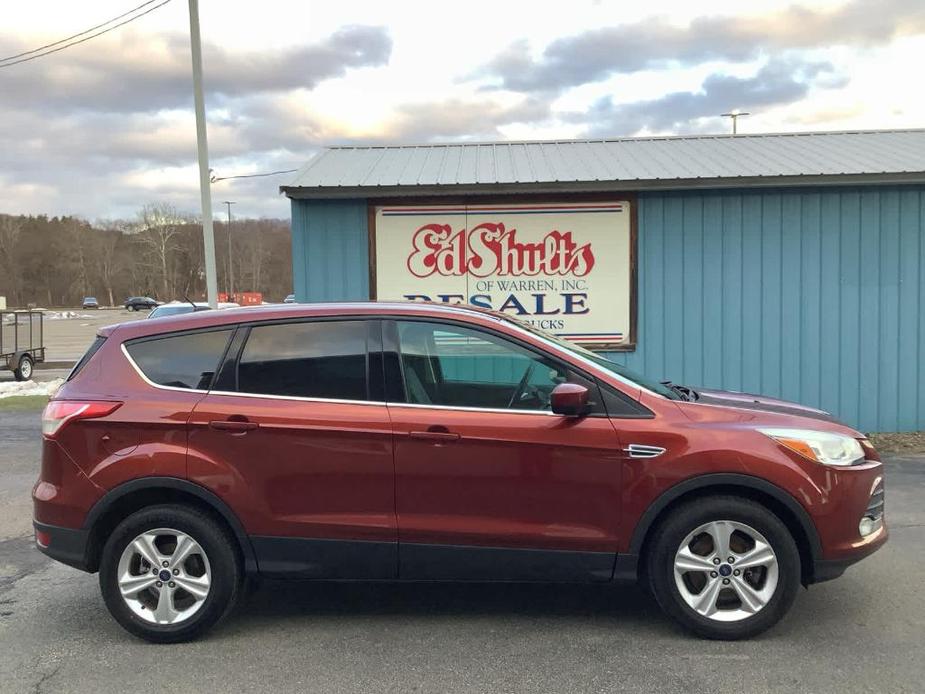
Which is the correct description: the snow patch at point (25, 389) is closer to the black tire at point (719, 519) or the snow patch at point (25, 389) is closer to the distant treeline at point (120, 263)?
the black tire at point (719, 519)

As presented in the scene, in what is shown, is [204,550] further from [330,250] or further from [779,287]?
[779,287]

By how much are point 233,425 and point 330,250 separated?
5.28 meters

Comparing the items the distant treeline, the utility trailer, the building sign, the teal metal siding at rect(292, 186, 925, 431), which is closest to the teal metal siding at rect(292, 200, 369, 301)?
the teal metal siding at rect(292, 186, 925, 431)

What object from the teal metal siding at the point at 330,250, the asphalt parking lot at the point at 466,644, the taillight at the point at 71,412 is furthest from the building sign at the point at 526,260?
the taillight at the point at 71,412

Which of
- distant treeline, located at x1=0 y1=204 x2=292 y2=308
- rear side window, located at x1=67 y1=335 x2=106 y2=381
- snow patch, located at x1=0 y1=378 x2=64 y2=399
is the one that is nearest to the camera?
rear side window, located at x1=67 y1=335 x2=106 y2=381

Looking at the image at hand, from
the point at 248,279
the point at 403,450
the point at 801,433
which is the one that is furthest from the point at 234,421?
the point at 248,279

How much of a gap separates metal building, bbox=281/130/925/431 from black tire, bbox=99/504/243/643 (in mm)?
5175

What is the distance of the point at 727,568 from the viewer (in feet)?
12.5

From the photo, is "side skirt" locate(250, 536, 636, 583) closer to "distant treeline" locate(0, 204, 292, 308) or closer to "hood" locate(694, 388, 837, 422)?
"hood" locate(694, 388, 837, 422)

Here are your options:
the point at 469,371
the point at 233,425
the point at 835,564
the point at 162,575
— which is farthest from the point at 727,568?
the point at 162,575

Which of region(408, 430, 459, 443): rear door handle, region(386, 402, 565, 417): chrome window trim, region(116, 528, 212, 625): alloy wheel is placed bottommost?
region(116, 528, 212, 625): alloy wheel

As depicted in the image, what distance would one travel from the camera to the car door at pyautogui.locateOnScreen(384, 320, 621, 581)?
12.5 feet

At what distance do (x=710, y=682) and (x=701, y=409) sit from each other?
129 cm

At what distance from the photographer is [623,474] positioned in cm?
381
